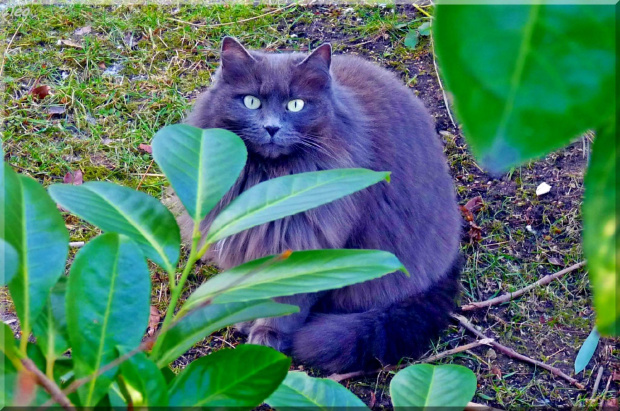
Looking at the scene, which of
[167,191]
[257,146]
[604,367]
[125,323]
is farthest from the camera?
[167,191]

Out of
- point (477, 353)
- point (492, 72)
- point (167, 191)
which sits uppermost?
point (492, 72)

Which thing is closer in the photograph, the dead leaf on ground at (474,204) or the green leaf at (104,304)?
the green leaf at (104,304)

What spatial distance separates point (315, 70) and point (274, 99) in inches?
6.4

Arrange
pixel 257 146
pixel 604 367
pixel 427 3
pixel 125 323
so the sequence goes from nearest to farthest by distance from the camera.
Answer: pixel 125 323 < pixel 257 146 < pixel 604 367 < pixel 427 3

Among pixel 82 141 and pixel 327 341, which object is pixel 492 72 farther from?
pixel 82 141

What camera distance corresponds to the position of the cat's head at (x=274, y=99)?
188 centimetres

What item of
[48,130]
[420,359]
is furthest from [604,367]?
[48,130]

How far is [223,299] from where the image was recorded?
2.08 feet

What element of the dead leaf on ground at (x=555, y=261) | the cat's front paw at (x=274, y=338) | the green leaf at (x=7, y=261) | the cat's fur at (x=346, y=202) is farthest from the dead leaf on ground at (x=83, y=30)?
the green leaf at (x=7, y=261)

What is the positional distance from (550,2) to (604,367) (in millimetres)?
2014

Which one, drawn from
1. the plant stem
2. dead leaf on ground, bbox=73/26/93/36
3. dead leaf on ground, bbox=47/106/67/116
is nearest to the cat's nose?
the plant stem

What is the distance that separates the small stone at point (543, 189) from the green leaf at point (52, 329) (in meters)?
2.21

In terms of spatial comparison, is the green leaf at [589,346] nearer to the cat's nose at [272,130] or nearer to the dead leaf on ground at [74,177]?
the cat's nose at [272,130]

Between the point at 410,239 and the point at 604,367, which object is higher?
the point at 410,239
